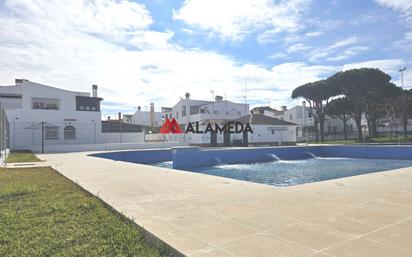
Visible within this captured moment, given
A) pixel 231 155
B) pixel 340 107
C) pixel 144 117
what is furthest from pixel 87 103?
pixel 340 107

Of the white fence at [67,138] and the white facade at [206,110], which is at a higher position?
the white facade at [206,110]

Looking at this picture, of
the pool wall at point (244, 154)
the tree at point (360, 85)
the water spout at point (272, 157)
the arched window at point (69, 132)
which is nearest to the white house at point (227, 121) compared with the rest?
the tree at point (360, 85)

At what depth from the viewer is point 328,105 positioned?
1816 inches

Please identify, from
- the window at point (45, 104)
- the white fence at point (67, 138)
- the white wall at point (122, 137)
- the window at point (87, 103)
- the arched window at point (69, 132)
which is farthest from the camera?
the window at point (87, 103)

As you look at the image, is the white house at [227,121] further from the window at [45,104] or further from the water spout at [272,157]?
the window at [45,104]

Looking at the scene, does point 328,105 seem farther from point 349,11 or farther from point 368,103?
point 349,11

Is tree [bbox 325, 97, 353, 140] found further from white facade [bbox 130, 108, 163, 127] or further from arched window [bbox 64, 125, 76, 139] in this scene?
arched window [bbox 64, 125, 76, 139]

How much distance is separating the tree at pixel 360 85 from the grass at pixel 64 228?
3812cm

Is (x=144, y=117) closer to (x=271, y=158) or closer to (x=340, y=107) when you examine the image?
(x=340, y=107)

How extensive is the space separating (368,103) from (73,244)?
147 ft

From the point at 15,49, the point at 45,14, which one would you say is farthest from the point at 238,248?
the point at 15,49

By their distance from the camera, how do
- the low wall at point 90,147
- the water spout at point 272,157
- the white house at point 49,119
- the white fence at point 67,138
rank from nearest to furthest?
the water spout at point 272,157 < the low wall at point 90,147 < the white fence at point 67,138 < the white house at point 49,119

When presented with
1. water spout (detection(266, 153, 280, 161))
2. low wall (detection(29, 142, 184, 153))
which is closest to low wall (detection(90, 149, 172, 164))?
low wall (detection(29, 142, 184, 153))

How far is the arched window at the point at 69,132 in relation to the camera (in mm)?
31359
